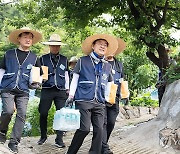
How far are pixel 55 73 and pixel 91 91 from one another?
1.49 metres

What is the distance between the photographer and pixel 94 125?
5.60 meters

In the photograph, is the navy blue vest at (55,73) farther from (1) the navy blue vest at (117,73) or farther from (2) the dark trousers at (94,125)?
(2) the dark trousers at (94,125)

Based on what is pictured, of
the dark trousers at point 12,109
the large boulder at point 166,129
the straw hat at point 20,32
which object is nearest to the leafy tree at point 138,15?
the large boulder at point 166,129

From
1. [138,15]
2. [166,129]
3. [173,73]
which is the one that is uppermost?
[138,15]

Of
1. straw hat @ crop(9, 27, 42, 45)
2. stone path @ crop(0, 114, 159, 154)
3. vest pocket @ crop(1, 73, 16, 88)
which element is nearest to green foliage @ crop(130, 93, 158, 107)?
stone path @ crop(0, 114, 159, 154)

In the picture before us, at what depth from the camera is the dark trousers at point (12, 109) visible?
18.9ft

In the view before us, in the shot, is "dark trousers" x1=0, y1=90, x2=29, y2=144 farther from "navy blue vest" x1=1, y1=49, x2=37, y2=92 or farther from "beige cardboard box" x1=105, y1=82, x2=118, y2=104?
"beige cardboard box" x1=105, y1=82, x2=118, y2=104

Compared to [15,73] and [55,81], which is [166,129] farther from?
[15,73]

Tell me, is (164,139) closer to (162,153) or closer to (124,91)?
(162,153)

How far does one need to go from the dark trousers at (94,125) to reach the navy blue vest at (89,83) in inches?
4.3

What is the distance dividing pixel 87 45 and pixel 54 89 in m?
1.34

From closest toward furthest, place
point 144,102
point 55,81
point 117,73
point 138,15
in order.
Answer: point 117,73, point 55,81, point 138,15, point 144,102

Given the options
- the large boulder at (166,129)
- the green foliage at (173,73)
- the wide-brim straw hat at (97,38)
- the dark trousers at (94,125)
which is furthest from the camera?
the green foliage at (173,73)

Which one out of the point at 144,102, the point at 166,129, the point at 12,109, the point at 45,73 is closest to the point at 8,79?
the point at 12,109
